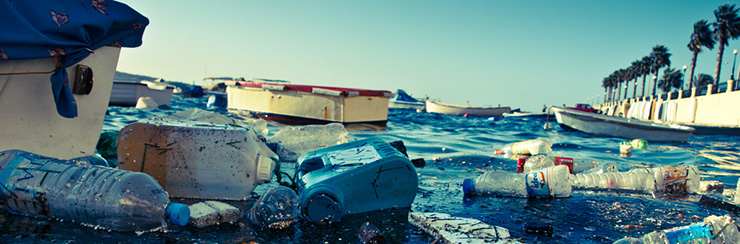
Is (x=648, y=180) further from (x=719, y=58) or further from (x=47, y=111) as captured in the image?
(x=719, y=58)

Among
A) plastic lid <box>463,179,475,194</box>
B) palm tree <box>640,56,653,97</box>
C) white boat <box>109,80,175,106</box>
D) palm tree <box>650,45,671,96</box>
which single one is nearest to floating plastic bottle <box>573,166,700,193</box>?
plastic lid <box>463,179,475,194</box>

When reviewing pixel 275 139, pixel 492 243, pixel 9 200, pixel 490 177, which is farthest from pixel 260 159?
pixel 275 139

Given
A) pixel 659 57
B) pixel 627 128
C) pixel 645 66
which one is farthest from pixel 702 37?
pixel 627 128

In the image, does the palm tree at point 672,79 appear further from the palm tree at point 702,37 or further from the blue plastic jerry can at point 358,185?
the blue plastic jerry can at point 358,185

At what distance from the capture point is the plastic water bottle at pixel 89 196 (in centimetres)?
222

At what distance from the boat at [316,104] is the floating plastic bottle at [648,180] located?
8.75 meters

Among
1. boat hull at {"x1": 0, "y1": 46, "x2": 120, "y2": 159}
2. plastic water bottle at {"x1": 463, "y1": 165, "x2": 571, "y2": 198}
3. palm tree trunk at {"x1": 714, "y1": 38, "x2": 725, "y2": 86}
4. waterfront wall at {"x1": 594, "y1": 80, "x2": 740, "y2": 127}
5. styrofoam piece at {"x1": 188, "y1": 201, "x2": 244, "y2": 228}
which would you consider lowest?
styrofoam piece at {"x1": 188, "y1": 201, "x2": 244, "y2": 228}

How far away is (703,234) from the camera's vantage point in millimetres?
2135

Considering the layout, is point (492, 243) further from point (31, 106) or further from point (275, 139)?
point (275, 139)

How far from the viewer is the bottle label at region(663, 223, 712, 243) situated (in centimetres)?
212

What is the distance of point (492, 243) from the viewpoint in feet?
6.72

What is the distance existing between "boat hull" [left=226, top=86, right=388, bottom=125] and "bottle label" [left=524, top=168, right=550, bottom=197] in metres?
9.17

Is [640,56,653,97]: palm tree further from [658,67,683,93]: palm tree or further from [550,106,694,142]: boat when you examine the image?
[550,106,694,142]: boat

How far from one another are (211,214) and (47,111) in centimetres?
159
